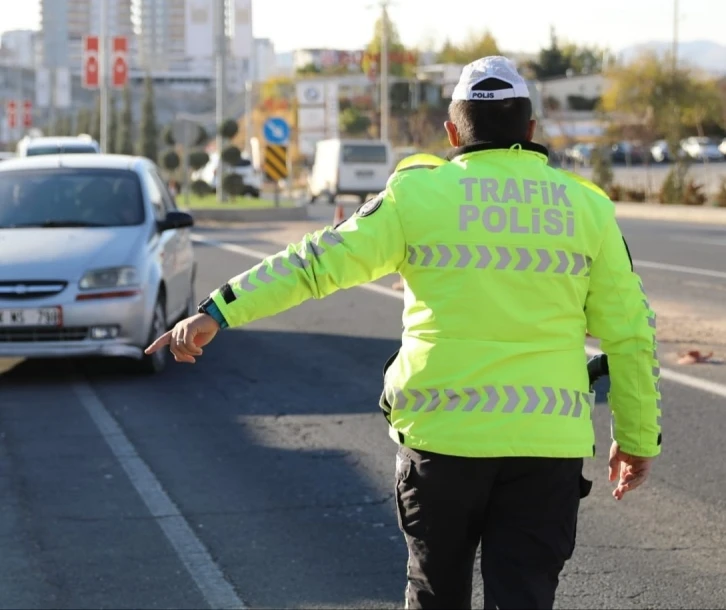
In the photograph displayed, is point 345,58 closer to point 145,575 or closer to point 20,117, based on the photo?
point 20,117

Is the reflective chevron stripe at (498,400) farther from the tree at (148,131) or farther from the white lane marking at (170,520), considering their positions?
the tree at (148,131)

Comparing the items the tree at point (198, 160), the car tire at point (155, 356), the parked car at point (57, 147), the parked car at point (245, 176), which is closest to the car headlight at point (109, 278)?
the car tire at point (155, 356)

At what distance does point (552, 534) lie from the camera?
10.8 feet

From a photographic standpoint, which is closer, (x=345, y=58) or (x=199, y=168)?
(x=199, y=168)

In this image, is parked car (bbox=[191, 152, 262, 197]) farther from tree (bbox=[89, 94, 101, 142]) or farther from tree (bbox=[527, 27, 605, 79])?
tree (bbox=[527, 27, 605, 79])

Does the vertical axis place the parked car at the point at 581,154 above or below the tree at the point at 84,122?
below

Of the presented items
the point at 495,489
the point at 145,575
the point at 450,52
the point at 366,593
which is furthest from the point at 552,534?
the point at 450,52

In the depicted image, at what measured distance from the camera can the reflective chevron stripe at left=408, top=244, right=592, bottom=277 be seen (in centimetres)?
334

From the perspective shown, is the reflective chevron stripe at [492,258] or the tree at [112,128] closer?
the reflective chevron stripe at [492,258]

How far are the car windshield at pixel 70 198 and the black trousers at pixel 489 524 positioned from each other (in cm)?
799

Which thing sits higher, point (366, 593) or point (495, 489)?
point (495, 489)

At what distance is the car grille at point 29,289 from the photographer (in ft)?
32.8

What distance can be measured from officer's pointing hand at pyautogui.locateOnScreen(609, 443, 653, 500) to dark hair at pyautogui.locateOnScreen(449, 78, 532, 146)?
856 mm

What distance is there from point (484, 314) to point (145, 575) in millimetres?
2784
